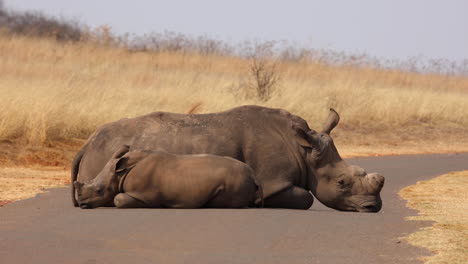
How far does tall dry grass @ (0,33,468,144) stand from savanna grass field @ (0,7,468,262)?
4 centimetres

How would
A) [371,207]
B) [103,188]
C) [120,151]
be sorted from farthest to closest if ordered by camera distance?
[371,207], [120,151], [103,188]

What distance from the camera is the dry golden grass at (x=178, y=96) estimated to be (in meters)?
18.9

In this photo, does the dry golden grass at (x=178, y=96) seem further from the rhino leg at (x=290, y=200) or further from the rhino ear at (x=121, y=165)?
the rhino leg at (x=290, y=200)

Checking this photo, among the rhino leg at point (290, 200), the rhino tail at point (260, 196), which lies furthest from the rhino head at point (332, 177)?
the rhino tail at point (260, 196)

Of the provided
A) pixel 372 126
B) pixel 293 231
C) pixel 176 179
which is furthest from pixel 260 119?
pixel 372 126

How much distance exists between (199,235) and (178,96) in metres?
16.1

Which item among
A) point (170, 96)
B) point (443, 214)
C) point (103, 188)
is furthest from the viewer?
point (170, 96)

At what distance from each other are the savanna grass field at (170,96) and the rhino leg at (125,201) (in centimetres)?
177

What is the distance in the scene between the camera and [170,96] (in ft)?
77.6

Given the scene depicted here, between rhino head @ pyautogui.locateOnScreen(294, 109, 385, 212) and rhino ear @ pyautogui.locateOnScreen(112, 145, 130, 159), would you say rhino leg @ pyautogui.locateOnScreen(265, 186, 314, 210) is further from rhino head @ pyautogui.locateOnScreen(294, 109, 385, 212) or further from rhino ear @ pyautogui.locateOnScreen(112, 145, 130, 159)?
rhino ear @ pyautogui.locateOnScreen(112, 145, 130, 159)

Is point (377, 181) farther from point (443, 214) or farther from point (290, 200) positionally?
point (290, 200)

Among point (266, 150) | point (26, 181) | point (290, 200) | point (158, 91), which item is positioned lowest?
point (158, 91)

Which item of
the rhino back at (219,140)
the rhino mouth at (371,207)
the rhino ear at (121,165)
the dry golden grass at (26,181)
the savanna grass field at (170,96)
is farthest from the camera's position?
the savanna grass field at (170,96)

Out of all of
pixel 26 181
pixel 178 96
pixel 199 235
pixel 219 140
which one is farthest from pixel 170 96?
pixel 199 235
